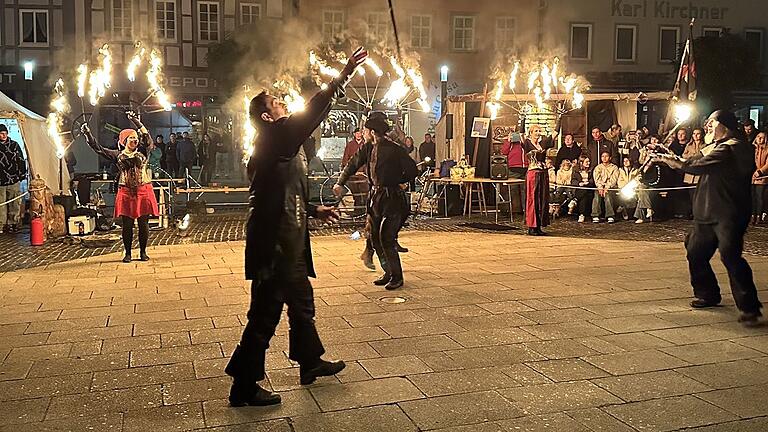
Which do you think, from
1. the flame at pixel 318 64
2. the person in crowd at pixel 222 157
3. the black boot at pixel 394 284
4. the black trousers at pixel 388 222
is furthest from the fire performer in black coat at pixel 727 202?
the person in crowd at pixel 222 157

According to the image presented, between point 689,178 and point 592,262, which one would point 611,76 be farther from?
point 592,262

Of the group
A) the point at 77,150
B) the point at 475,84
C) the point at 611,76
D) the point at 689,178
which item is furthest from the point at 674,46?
the point at 77,150

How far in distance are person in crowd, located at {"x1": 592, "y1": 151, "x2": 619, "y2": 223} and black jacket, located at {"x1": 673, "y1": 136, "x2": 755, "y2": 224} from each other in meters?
7.77

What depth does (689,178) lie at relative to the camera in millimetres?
13930

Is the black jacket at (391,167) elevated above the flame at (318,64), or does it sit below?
below

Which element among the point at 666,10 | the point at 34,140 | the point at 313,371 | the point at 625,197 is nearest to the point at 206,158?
the point at 34,140

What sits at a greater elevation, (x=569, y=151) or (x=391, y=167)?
(x=569, y=151)

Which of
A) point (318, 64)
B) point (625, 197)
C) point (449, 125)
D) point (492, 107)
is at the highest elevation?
point (318, 64)

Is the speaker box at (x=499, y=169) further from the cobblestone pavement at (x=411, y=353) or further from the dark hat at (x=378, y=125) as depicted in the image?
the dark hat at (x=378, y=125)

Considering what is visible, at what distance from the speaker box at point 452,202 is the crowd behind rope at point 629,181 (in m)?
1.15

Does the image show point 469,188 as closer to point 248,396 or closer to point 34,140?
point 34,140

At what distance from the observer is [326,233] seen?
12.6 metres

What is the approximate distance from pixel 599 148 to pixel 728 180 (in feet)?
32.7

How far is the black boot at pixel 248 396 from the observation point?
416cm
